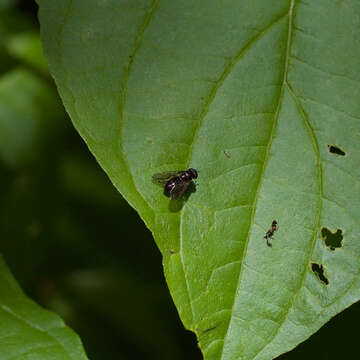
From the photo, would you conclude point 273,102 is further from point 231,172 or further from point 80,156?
point 80,156

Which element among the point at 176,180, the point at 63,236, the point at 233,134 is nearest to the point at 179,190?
the point at 176,180

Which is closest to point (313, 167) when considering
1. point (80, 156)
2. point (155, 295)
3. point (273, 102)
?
point (273, 102)

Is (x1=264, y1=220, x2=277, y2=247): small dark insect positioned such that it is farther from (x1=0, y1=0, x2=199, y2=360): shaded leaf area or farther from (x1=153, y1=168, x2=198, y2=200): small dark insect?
(x1=0, y1=0, x2=199, y2=360): shaded leaf area

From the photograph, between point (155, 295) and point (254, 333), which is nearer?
point (254, 333)

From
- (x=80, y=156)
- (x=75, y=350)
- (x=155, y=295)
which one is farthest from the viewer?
(x=80, y=156)

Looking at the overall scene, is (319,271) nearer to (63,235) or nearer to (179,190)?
(179,190)

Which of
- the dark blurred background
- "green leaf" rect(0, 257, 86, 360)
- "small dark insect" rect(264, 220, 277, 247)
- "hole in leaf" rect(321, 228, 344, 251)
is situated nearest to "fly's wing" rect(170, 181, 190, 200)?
"small dark insect" rect(264, 220, 277, 247)

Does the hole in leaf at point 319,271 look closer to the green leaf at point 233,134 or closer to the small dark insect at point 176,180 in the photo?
the green leaf at point 233,134
